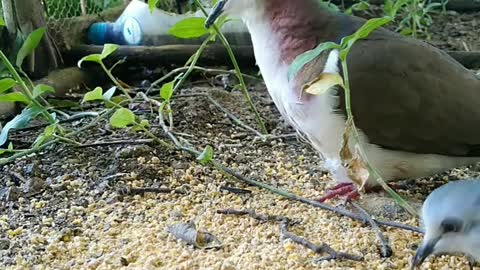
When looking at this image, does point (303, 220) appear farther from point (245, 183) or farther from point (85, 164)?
point (85, 164)

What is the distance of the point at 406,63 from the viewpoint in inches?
62.5

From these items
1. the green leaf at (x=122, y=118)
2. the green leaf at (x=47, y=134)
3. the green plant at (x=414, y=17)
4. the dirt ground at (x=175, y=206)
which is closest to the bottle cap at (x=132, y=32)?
the dirt ground at (x=175, y=206)

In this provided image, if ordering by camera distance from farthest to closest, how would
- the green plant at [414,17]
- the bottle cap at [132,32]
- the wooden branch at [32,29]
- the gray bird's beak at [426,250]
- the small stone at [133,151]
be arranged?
the green plant at [414,17] → the bottle cap at [132,32] → the wooden branch at [32,29] → the small stone at [133,151] → the gray bird's beak at [426,250]

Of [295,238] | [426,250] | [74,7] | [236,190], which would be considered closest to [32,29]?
[74,7]

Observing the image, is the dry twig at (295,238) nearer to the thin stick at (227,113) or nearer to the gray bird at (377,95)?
the gray bird at (377,95)

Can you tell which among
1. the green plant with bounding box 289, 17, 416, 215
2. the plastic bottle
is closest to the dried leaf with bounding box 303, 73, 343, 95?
the green plant with bounding box 289, 17, 416, 215

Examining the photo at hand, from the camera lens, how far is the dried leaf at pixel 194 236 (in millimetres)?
1420

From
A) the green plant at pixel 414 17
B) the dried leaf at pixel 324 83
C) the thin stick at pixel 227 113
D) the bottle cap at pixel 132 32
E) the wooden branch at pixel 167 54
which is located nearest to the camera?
the dried leaf at pixel 324 83

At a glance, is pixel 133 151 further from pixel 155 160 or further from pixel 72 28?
pixel 72 28

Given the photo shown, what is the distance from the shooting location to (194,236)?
4.68 ft

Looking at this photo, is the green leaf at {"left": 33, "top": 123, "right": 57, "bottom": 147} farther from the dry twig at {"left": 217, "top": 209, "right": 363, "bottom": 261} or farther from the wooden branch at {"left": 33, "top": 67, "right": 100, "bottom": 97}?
the wooden branch at {"left": 33, "top": 67, "right": 100, "bottom": 97}

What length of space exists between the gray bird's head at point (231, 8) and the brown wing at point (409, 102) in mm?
A: 242

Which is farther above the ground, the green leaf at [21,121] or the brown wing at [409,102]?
the brown wing at [409,102]

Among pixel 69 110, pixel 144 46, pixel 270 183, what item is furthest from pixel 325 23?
pixel 144 46
